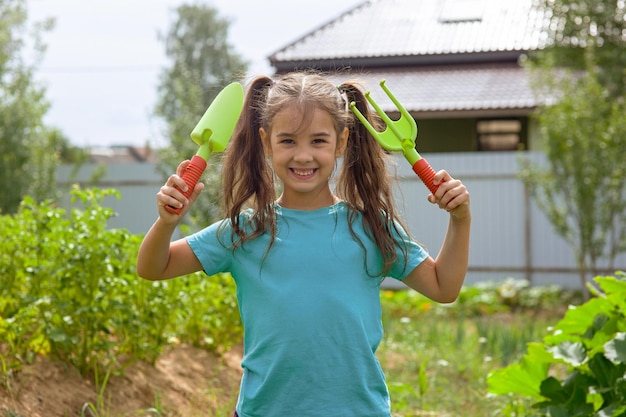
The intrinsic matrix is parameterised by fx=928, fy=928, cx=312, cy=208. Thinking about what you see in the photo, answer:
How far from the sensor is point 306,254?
198 cm

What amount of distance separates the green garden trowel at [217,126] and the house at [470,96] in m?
8.94

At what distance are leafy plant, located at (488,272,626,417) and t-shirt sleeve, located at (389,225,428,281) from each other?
984 millimetres

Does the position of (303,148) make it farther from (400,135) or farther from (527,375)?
(527,375)

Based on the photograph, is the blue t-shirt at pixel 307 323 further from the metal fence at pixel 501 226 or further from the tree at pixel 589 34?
the tree at pixel 589 34

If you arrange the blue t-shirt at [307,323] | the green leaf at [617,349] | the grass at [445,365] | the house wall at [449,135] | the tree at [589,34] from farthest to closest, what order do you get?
the house wall at [449,135] → the tree at [589,34] → the grass at [445,365] → the green leaf at [617,349] → the blue t-shirt at [307,323]

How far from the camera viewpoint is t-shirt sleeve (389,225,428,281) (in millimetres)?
2077

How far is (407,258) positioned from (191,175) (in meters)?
0.53

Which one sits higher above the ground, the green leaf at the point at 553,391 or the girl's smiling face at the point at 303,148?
the girl's smiling face at the point at 303,148

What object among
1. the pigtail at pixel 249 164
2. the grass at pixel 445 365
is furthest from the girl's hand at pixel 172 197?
the grass at pixel 445 365

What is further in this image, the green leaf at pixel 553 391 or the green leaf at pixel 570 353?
the green leaf at pixel 553 391

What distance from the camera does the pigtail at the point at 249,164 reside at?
218 cm

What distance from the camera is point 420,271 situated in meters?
2.10

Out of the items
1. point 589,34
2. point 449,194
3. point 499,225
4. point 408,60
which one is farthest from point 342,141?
point 408,60

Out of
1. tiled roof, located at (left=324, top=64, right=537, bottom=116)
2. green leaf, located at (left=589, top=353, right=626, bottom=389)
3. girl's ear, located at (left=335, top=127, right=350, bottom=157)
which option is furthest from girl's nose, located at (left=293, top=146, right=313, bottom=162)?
tiled roof, located at (left=324, top=64, right=537, bottom=116)
